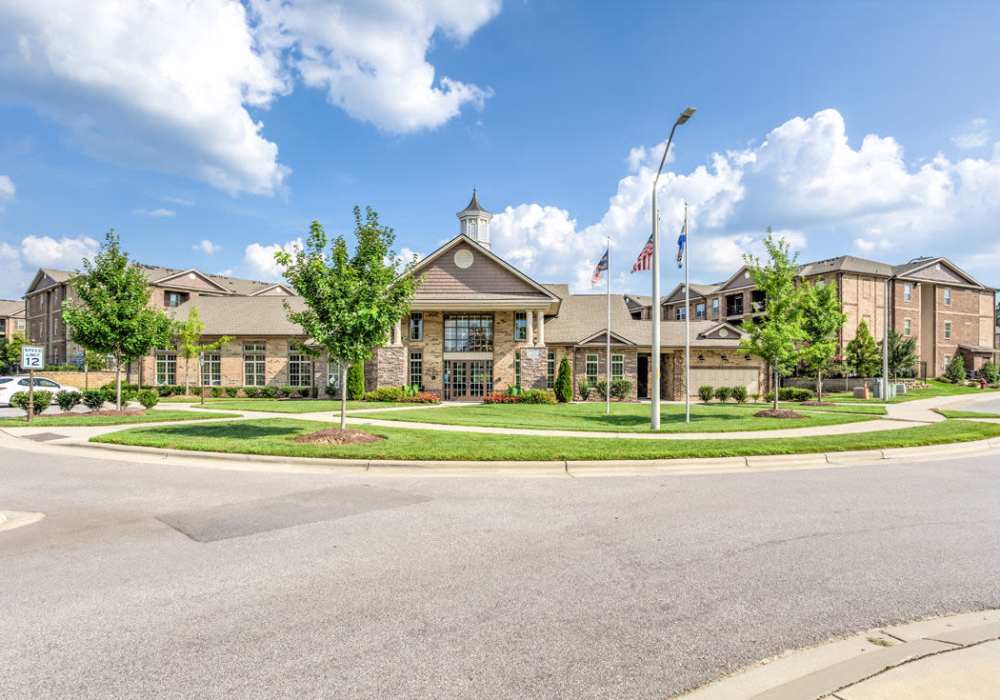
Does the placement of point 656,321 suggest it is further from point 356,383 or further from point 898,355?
point 898,355

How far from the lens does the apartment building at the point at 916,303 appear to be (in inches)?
1994

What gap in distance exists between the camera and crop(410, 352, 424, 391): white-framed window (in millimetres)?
32688

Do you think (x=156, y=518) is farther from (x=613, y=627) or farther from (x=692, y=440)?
(x=692, y=440)

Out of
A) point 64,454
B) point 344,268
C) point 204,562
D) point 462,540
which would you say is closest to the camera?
point 204,562

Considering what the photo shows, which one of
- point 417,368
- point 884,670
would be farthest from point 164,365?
point 884,670

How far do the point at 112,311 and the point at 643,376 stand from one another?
29.1 meters

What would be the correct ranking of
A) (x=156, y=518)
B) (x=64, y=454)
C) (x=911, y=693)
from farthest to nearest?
(x=64, y=454) → (x=156, y=518) → (x=911, y=693)

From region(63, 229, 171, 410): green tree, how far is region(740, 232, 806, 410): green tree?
2317 cm

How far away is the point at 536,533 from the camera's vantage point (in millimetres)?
6391

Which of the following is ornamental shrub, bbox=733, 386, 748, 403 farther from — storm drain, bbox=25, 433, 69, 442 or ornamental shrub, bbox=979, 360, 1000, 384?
ornamental shrub, bbox=979, 360, 1000, 384

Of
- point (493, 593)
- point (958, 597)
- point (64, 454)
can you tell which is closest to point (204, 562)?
point (493, 593)

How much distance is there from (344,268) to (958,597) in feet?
41.6

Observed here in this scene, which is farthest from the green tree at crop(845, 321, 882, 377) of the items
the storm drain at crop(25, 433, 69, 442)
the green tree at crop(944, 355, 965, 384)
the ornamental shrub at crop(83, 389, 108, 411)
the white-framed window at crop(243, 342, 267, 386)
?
the storm drain at crop(25, 433, 69, 442)

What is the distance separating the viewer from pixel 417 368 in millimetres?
32781
